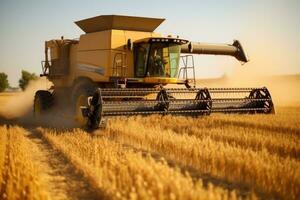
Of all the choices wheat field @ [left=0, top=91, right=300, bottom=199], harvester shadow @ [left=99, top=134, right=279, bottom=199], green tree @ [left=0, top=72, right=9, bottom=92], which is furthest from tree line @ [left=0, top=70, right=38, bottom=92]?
harvester shadow @ [left=99, top=134, right=279, bottom=199]

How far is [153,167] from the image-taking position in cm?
373

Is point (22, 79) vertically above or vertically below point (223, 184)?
above

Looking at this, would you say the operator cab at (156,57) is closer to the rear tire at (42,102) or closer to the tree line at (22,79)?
the rear tire at (42,102)

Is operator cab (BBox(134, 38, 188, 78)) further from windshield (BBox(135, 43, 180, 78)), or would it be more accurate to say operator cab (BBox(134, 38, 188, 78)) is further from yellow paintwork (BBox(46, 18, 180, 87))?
yellow paintwork (BBox(46, 18, 180, 87))

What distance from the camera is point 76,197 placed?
350 centimetres

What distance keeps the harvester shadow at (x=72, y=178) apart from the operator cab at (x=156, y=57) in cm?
399

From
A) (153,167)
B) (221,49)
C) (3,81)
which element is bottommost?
(153,167)

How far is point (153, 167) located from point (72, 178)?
1.02 m

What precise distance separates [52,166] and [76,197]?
1.48 m

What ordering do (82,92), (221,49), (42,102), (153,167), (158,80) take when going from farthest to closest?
(221,49)
(42,102)
(82,92)
(158,80)
(153,167)

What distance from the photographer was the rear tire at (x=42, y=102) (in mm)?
11719

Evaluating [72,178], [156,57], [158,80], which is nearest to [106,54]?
[156,57]

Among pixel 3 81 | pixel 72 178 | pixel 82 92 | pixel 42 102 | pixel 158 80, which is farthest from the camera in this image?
pixel 3 81

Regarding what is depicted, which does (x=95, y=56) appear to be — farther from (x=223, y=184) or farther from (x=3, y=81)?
(x=3, y=81)
